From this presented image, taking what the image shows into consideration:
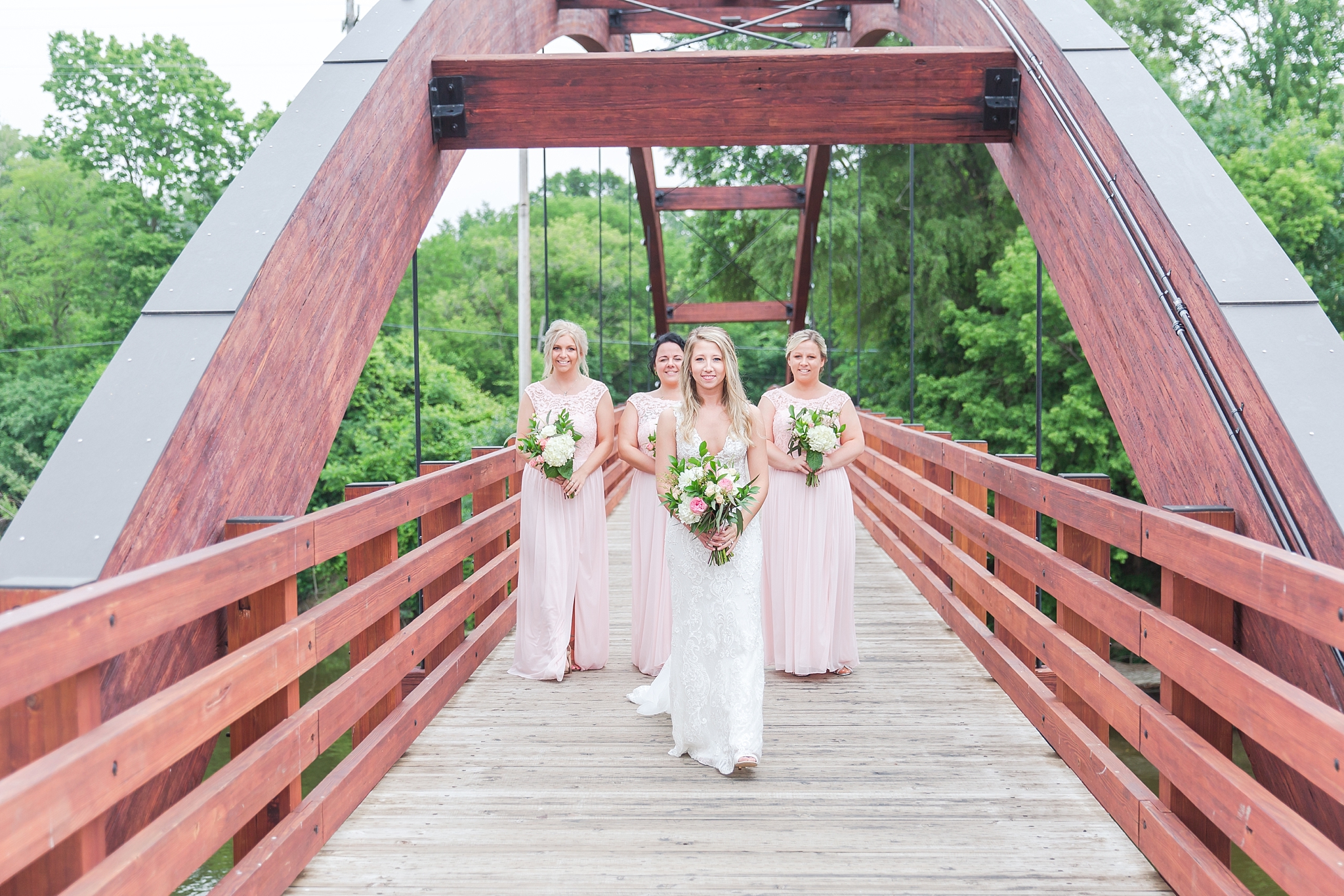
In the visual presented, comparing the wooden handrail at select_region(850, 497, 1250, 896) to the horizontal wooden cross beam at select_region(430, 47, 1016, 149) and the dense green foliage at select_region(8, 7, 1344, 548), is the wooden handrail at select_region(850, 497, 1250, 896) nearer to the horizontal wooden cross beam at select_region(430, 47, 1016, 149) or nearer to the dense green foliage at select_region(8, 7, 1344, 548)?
the horizontal wooden cross beam at select_region(430, 47, 1016, 149)

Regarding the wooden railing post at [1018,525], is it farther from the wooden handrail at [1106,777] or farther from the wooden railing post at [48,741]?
the wooden railing post at [48,741]

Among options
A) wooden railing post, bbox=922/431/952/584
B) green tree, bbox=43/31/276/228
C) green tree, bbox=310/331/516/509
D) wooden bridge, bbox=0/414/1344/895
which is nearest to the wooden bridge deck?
wooden bridge, bbox=0/414/1344/895

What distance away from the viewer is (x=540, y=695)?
448 cm

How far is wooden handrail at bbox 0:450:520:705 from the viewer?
1.69 meters

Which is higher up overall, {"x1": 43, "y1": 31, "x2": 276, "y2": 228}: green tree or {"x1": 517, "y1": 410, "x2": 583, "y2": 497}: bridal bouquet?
{"x1": 43, "y1": 31, "x2": 276, "y2": 228}: green tree

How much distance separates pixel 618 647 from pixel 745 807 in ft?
7.34

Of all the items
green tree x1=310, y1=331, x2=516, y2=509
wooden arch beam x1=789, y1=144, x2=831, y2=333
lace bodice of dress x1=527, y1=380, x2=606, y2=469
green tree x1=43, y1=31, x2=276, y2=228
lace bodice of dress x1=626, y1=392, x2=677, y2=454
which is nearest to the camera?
lace bodice of dress x1=527, y1=380, x2=606, y2=469

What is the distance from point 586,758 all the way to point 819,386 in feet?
7.01

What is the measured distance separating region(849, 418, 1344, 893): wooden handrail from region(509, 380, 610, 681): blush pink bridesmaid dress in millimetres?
1659

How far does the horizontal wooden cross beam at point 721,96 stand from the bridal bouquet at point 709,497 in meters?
1.69

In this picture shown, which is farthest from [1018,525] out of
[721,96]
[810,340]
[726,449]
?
[721,96]

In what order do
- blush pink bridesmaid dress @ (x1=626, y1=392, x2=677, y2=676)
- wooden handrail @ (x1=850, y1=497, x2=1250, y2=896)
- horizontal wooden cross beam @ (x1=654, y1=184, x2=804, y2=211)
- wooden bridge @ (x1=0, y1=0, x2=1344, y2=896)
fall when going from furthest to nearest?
horizontal wooden cross beam @ (x1=654, y1=184, x2=804, y2=211) → blush pink bridesmaid dress @ (x1=626, y1=392, x2=677, y2=676) → wooden handrail @ (x1=850, y1=497, x2=1250, y2=896) → wooden bridge @ (x1=0, y1=0, x2=1344, y2=896)

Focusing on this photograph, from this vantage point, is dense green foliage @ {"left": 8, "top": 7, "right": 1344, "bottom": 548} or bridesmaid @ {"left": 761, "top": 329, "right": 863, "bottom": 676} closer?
bridesmaid @ {"left": 761, "top": 329, "right": 863, "bottom": 676}

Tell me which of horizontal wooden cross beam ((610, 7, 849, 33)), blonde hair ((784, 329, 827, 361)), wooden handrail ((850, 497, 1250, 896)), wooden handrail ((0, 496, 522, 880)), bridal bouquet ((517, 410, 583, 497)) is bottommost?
wooden handrail ((850, 497, 1250, 896))
